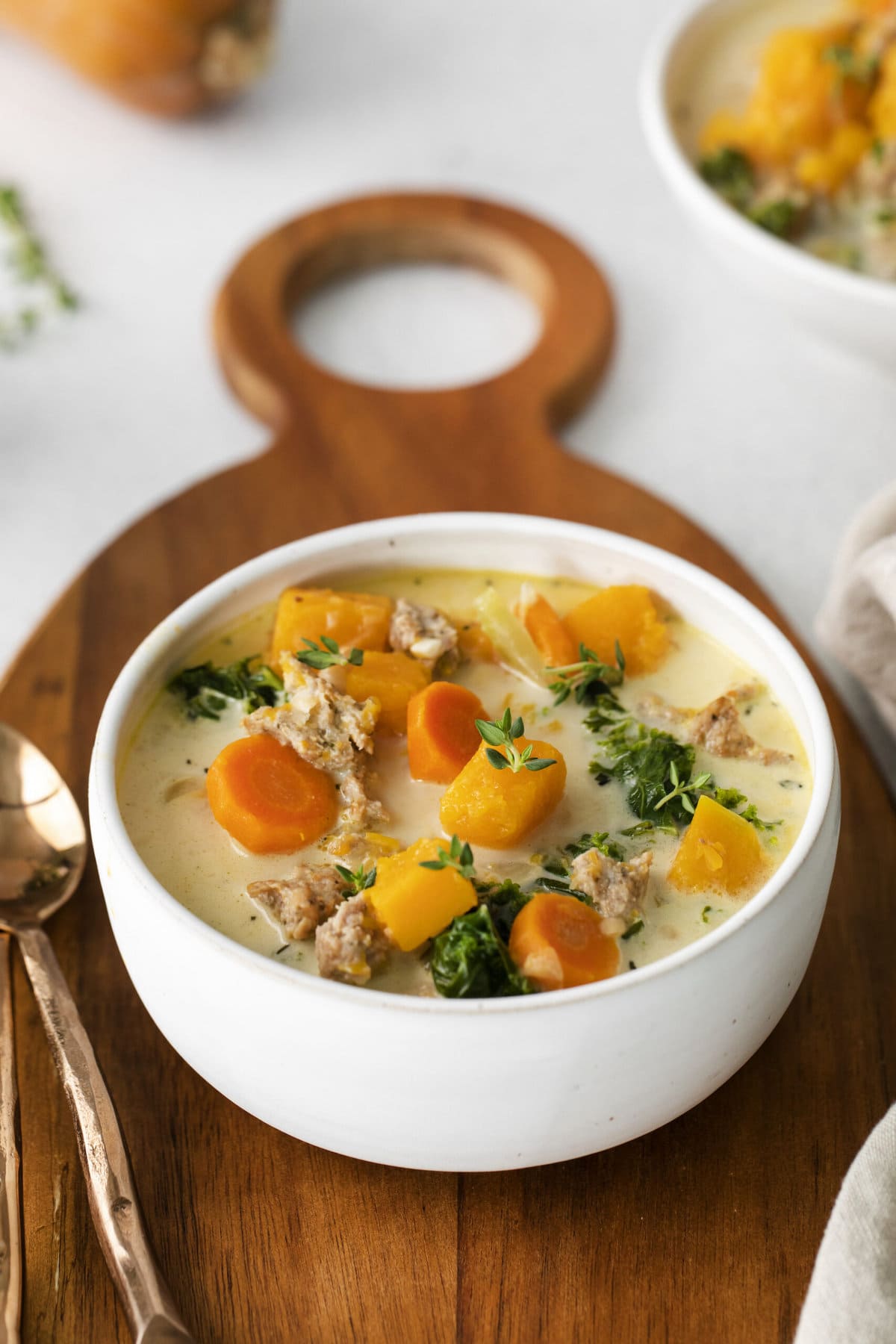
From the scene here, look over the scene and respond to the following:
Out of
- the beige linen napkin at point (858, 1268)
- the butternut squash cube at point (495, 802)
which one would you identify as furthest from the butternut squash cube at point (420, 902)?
the beige linen napkin at point (858, 1268)

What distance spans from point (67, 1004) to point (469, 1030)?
29.9 inches

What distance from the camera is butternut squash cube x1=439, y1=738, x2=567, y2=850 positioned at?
76.6 inches

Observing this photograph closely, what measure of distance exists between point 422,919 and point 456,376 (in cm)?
201

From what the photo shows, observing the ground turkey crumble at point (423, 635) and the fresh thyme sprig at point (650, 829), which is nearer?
the fresh thyme sprig at point (650, 829)

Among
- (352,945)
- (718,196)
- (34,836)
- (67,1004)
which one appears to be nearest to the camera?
(352,945)

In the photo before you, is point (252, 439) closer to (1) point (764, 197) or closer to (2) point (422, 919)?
(1) point (764, 197)

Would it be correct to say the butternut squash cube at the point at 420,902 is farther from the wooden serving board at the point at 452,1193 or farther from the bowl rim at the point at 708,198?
the bowl rim at the point at 708,198

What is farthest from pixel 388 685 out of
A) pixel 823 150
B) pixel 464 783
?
pixel 823 150

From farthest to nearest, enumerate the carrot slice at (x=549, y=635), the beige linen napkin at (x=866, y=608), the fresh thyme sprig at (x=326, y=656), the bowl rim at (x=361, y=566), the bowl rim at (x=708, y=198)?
the bowl rim at (x=708, y=198) → the beige linen napkin at (x=866, y=608) → the carrot slice at (x=549, y=635) → the fresh thyme sprig at (x=326, y=656) → the bowl rim at (x=361, y=566)

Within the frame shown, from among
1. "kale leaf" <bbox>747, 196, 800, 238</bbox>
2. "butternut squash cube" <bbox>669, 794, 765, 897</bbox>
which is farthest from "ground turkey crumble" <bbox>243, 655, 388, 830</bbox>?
"kale leaf" <bbox>747, 196, 800, 238</bbox>

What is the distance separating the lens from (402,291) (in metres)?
3.69

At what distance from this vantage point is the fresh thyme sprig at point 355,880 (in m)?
1.90

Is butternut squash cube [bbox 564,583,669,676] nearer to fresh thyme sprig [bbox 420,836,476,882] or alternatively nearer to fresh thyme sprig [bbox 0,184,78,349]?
fresh thyme sprig [bbox 420,836,476,882]

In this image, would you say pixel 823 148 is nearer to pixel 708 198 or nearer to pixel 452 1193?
pixel 708 198
